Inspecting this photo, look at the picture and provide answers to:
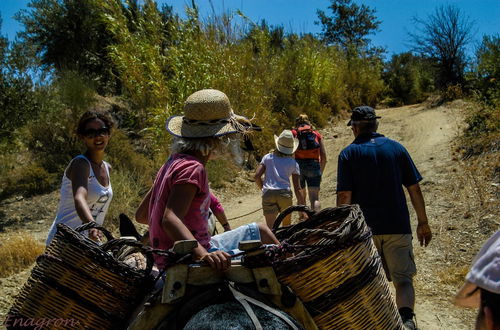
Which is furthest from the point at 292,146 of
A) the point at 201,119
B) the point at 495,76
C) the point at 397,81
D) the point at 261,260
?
the point at 397,81

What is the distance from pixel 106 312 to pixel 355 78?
2325 centimetres

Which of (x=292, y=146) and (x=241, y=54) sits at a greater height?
(x=241, y=54)

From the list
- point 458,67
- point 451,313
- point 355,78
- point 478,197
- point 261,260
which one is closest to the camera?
point 261,260

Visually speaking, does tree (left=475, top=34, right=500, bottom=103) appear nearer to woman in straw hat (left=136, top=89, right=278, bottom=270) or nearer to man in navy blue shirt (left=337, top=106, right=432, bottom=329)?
man in navy blue shirt (left=337, top=106, right=432, bottom=329)

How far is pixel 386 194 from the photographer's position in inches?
175

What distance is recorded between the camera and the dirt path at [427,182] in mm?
5715

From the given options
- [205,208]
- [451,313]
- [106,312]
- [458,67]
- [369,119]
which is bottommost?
[451,313]

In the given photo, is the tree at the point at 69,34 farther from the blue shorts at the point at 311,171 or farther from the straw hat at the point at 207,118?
the straw hat at the point at 207,118

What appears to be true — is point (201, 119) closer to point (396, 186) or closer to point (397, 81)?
point (396, 186)

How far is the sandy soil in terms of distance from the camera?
605 centimetres

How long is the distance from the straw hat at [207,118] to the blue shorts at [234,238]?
51 centimetres

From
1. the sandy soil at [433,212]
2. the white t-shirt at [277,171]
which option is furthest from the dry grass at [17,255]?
the white t-shirt at [277,171]

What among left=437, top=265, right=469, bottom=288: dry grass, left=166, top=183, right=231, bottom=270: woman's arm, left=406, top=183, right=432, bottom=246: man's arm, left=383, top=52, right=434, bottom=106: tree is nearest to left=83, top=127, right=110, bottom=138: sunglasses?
left=166, top=183, right=231, bottom=270: woman's arm

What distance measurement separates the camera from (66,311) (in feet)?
6.66
